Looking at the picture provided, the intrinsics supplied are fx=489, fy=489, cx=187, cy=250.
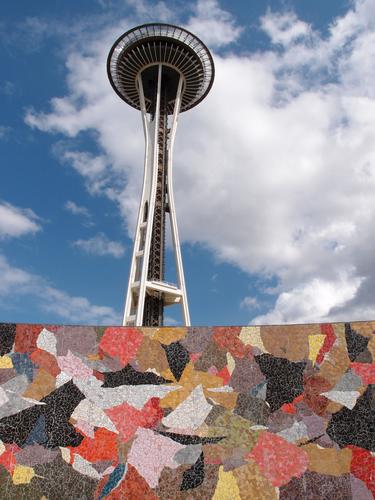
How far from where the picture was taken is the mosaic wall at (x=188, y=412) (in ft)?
46.3

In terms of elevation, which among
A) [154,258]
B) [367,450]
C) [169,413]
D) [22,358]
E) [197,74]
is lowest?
[367,450]

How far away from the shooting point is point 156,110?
113ft

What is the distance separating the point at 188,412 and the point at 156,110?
24.5m

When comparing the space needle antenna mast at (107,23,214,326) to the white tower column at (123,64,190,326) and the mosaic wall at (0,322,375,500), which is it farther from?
the mosaic wall at (0,322,375,500)

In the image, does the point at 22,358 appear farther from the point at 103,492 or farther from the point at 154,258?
the point at 154,258

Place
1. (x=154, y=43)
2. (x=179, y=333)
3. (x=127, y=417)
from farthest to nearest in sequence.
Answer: (x=154, y=43)
(x=179, y=333)
(x=127, y=417)

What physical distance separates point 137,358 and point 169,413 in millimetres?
1983

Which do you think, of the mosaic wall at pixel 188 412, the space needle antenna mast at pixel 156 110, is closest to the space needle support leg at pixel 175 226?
the space needle antenna mast at pixel 156 110

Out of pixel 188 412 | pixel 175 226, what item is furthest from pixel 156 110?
pixel 188 412

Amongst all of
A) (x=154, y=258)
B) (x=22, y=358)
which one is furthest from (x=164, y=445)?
(x=154, y=258)

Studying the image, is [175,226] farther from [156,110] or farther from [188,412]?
[188,412]

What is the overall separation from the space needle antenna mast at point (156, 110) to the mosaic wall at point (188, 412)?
1271cm

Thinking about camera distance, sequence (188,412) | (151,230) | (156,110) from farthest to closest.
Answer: (156,110) < (151,230) < (188,412)

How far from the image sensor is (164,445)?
48.0 feet
